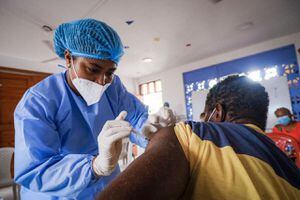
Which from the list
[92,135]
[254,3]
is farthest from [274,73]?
[92,135]

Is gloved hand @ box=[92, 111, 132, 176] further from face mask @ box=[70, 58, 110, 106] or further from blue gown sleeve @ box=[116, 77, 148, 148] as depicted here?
blue gown sleeve @ box=[116, 77, 148, 148]

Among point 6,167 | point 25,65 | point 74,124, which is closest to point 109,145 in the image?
point 74,124

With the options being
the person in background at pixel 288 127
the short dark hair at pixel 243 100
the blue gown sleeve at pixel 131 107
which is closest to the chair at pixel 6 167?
the blue gown sleeve at pixel 131 107

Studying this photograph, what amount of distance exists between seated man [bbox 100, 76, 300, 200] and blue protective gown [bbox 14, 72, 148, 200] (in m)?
0.31

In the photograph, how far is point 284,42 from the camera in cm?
355

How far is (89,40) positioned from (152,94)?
16.2ft

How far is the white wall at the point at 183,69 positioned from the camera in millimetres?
3604

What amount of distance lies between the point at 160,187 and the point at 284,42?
4244mm

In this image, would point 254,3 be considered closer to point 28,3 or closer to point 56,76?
point 56,76

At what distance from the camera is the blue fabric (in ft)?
1.85

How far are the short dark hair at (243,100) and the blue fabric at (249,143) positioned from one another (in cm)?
13

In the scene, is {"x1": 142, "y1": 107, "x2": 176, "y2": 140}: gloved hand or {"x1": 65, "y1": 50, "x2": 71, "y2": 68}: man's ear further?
{"x1": 65, "y1": 50, "x2": 71, "y2": 68}: man's ear

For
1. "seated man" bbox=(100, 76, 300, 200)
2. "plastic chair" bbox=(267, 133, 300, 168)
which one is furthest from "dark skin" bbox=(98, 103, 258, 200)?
"plastic chair" bbox=(267, 133, 300, 168)

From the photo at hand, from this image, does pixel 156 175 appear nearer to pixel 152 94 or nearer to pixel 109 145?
pixel 109 145
